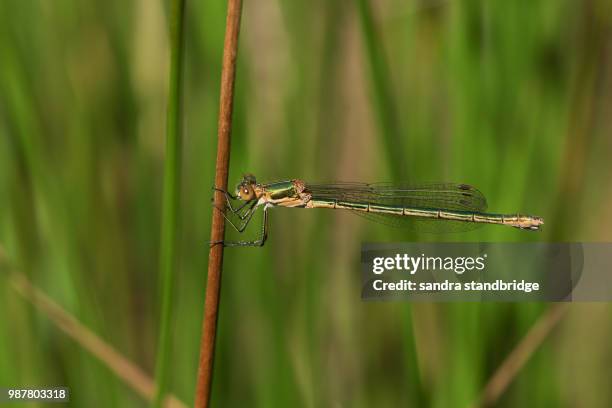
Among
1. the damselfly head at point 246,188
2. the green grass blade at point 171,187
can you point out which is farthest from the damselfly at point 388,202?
the green grass blade at point 171,187

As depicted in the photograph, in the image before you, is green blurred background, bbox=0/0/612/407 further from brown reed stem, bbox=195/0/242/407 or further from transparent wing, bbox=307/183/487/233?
brown reed stem, bbox=195/0/242/407

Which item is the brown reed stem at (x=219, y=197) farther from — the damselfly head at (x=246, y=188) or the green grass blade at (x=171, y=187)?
the damselfly head at (x=246, y=188)

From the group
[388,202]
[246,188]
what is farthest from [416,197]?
[246,188]

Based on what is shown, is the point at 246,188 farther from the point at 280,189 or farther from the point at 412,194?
the point at 412,194

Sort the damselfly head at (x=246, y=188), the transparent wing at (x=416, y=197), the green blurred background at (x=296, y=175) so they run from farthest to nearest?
the transparent wing at (x=416, y=197) < the green blurred background at (x=296, y=175) < the damselfly head at (x=246, y=188)

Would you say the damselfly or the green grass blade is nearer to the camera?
the green grass blade

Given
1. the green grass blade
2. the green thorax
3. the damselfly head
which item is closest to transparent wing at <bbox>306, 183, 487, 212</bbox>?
the green thorax
